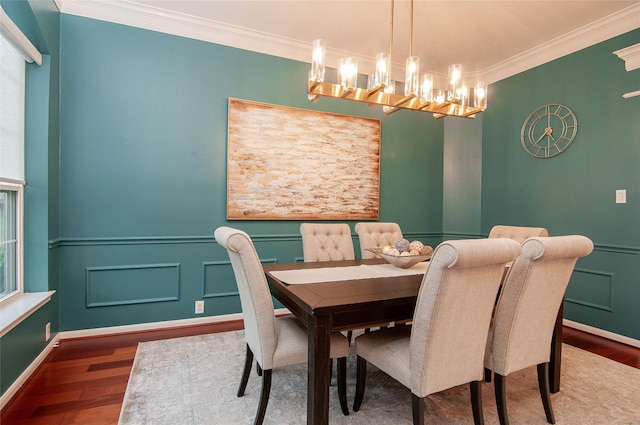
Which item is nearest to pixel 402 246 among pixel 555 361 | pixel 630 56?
pixel 555 361

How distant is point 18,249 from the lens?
229 centimetres

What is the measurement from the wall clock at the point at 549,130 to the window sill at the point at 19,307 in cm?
455

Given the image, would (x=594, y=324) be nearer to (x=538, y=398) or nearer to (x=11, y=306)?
(x=538, y=398)

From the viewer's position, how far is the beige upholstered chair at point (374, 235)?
2.85m

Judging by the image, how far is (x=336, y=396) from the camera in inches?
79.7

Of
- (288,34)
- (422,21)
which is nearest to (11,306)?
(288,34)

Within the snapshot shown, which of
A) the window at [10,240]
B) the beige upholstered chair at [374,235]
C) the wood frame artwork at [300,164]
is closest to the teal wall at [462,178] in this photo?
the wood frame artwork at [300,164]

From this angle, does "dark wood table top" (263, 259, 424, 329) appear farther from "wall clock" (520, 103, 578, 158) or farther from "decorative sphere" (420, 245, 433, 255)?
"wall clock" (520, 103, 578, 158)

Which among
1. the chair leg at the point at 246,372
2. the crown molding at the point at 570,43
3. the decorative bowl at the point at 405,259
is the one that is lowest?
the chair leg at the point at 246,372

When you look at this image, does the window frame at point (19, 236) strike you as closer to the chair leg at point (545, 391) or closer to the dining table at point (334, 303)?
the dining table at point (334, 303)

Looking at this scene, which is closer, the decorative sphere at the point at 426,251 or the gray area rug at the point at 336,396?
the gray area rug at the point at 336,396

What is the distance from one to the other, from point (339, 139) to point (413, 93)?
1.64 metres

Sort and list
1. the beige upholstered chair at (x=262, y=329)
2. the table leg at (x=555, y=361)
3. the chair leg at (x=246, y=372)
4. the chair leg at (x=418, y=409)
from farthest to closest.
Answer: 1. the table leg at (x=555, y=361)
2. the chair leg at (x=246, y=372)
3. the beige upholstered chair at (x=262, y=329)
4. the chair leg at (x=418, y=409)

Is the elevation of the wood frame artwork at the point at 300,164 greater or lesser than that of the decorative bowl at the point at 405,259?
greater
